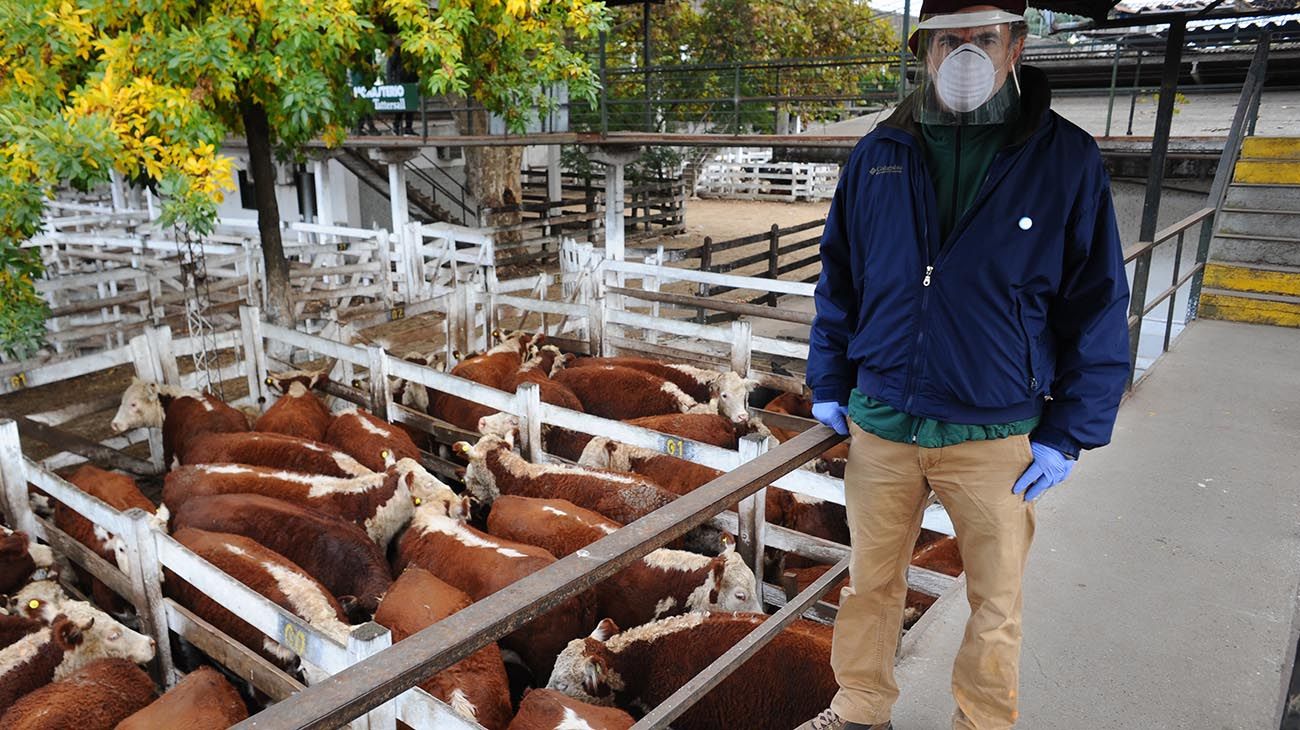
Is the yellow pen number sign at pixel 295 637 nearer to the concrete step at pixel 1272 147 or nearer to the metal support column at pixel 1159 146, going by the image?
the metal support column at pixel 1159 146

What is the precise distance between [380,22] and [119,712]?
574 centimetres

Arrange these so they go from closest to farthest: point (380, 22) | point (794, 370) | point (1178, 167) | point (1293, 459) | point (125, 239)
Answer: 1. point (1293, 459)
2. point (380, 22)
3. point (1178, 167)
4. point (794, 370)
5. point (125, 239)

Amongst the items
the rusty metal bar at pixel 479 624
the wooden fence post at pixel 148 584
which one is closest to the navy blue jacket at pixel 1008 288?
the rusty metal bar at pixel 479 624

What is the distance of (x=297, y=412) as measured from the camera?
698cm

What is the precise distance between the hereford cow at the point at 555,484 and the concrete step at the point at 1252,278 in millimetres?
5770

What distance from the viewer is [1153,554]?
386 cm

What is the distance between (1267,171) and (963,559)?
8104 mm

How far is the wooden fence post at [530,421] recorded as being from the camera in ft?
19.2

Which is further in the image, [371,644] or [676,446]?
[676,446]

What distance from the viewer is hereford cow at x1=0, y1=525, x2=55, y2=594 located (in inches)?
187

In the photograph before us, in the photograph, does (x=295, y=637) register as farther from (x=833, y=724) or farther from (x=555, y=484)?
(x=555, y=484)

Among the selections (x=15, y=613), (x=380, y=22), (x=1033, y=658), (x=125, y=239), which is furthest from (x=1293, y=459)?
(x=125, y=239)

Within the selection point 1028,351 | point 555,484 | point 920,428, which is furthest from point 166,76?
point 1028,351

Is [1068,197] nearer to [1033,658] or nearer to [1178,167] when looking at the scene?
[1033,658]
